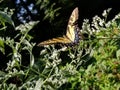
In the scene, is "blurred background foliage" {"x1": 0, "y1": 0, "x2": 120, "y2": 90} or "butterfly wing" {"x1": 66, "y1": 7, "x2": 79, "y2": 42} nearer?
"blurred background foliage" {"x1": 0, "y1": 0, "x2": 120, "y2": 90}

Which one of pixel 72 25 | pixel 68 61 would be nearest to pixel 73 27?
pixel 72 25

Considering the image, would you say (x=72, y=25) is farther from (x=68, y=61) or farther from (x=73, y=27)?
(x=68, y=61)

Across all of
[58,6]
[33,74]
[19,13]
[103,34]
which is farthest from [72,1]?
[33,74]

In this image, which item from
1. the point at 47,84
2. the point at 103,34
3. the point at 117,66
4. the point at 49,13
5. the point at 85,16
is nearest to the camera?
the point at 47,84

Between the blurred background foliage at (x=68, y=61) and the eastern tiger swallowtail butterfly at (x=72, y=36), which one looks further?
the eastern tiger swallowtail butterfly at (x=72, y=36)

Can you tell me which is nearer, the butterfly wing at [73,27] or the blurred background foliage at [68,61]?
the blurred background foliage at [68,61]

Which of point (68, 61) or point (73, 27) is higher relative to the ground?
point (68, 61)

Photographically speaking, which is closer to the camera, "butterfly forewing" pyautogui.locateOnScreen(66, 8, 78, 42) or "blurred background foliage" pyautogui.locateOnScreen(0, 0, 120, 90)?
"blurred background foliage" pyautogui.locateOnScreen(0, 0, 120, 90)

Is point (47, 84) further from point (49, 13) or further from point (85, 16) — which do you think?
point (85, 16)

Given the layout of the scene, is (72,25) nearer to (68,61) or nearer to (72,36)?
(72,36)

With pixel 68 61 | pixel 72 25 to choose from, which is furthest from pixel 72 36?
pixel 68 61

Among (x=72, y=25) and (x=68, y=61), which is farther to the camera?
(x=68, y=61)
